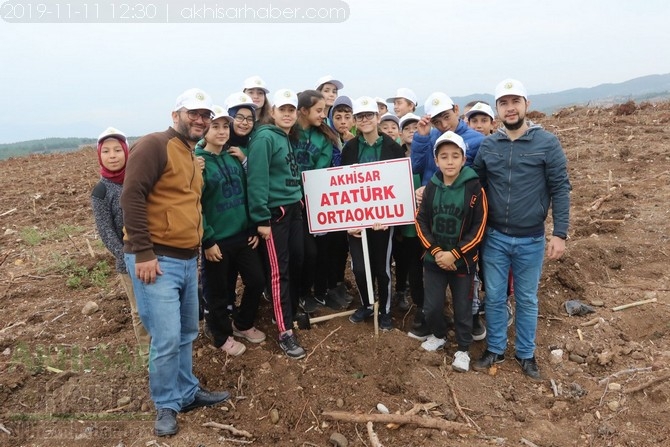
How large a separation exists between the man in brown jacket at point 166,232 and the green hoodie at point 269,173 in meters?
0.71

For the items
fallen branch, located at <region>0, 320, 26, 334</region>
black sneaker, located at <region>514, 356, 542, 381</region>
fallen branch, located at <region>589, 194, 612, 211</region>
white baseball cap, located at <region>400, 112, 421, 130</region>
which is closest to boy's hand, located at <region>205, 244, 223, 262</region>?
white baseball cap, located at <region>400, 112, 421, 130</region>

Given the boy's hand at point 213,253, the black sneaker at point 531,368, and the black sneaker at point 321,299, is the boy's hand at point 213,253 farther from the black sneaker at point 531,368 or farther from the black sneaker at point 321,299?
the black sneaker at point 531,368

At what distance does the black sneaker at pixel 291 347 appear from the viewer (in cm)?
450

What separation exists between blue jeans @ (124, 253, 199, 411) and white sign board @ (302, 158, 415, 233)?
68.3 inches

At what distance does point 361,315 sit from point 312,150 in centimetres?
199

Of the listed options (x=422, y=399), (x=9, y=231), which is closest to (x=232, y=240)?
(x=422, y=399)

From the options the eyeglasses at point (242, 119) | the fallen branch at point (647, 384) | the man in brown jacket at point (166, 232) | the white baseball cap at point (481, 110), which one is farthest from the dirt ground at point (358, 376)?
the white baseball cap at point (481, 110)

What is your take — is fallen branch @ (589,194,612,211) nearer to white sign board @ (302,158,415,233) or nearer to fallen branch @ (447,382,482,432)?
white sign board @ (302,158,415,233)

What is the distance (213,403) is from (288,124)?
107 inches

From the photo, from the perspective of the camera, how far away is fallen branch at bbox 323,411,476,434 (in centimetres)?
356

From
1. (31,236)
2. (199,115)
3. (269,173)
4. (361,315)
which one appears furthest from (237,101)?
(31,236)

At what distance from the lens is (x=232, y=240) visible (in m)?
4.28

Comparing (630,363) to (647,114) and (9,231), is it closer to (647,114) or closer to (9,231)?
(9,231)

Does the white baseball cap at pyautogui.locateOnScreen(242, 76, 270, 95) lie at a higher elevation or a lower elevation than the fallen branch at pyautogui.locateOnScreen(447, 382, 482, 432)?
higher
